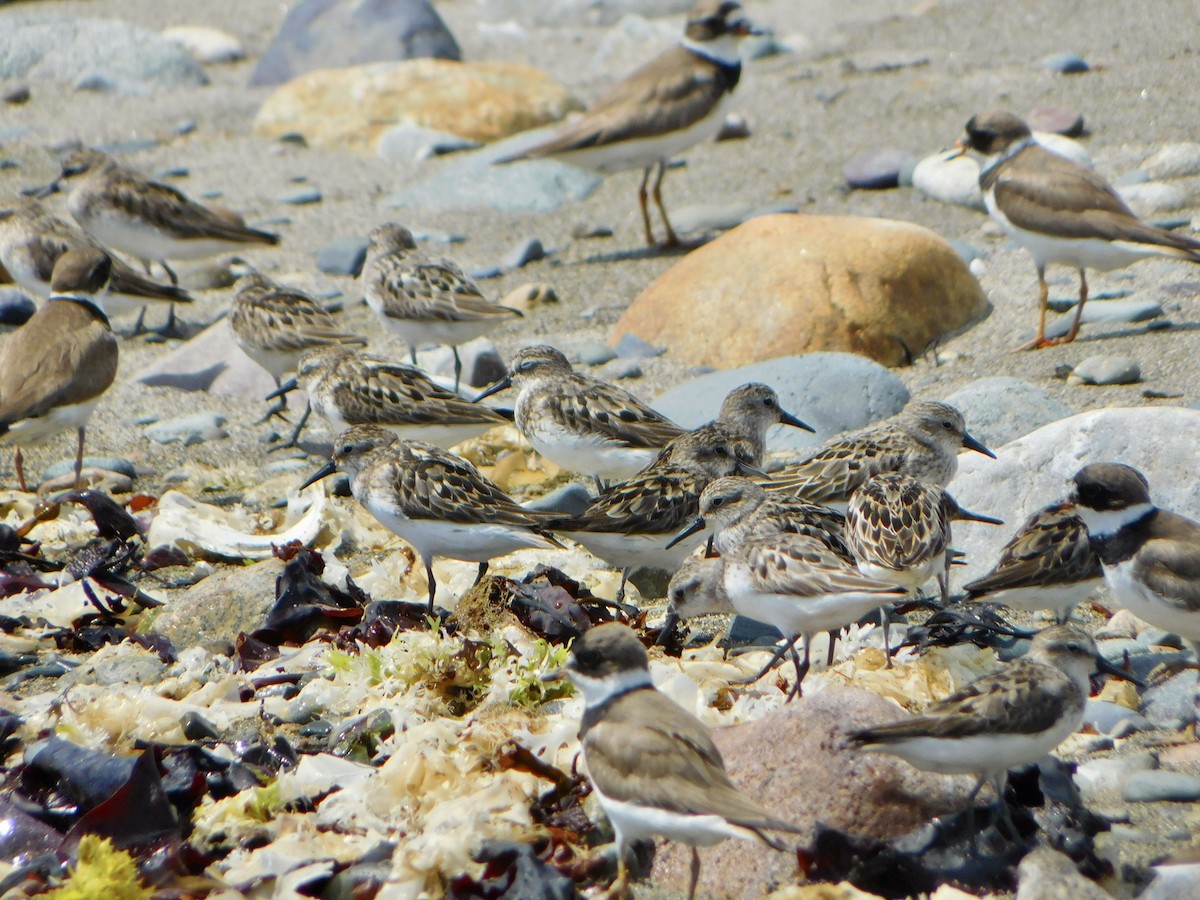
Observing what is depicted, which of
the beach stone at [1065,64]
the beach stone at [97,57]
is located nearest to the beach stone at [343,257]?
the beach stone at [97,57]

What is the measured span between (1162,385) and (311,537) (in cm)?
520

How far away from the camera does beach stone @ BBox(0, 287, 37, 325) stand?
461 inches

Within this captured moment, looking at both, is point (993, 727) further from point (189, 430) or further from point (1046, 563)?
point (189, 430)

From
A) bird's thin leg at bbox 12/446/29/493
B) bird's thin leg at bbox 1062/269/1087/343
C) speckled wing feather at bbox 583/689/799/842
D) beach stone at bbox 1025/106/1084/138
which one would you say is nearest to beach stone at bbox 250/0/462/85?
beach stone at bbox 1025/106/1084/138

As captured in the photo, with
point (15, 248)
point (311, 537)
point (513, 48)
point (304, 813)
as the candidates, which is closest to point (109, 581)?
point (311, 537)

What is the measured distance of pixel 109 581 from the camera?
7.22 metres

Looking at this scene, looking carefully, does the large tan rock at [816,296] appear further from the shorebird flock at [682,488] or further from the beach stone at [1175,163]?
the beach stone at [1175,163]

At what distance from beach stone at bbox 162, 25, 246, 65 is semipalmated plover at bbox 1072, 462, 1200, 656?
54.4ft

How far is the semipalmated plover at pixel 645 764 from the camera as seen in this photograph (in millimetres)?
4102

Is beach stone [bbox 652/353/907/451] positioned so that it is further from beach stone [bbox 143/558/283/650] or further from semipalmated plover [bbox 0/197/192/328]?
semipalmated plover [bbox 0/197/192/328]

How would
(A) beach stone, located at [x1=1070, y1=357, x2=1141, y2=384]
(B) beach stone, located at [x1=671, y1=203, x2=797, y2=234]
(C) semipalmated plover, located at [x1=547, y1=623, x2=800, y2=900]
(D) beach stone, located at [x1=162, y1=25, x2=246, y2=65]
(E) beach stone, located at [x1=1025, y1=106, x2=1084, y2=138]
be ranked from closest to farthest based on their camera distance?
(C) semipalmated plover, located at [x1=547, y1=623, x2=800, y2=900] < (A) beach stone, located at [x1=1070, y1=357, x2=1141, y2=384] < (B) beach stone, located at [x1=671, y1=203, x2=797, y2=234] < (E) beach stone, located at [x1=1025, y1=106, x2=1084, y2=138] < (D) beach stone, located at [x1=162, y1=25, x2=246, y2=65]

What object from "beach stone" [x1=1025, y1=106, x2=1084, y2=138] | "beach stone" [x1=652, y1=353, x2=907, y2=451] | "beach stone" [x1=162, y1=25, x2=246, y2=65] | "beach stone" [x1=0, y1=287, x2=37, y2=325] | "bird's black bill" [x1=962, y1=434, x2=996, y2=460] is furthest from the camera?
"beach stone" [x1=162, y1=25, x2=246, y2=65]

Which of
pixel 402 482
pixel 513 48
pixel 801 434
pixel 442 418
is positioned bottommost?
pixel 513 48

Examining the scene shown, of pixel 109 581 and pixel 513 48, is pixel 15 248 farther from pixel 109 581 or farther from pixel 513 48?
pixel 513 48
